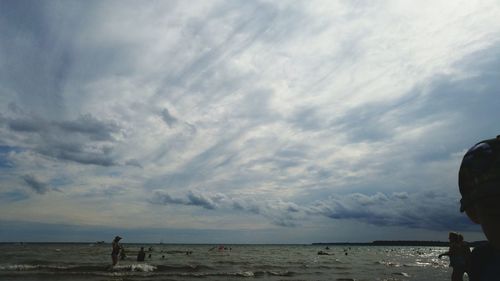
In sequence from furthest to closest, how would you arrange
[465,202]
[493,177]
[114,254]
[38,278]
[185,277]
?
[114,254] → [185,277] → [38,278] → [465,202] → [493,177]

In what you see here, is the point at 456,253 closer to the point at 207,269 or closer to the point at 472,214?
the point at 472,214

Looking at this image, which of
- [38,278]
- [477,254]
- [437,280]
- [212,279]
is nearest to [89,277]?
[38,278]

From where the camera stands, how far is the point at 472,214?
1637 millimetres

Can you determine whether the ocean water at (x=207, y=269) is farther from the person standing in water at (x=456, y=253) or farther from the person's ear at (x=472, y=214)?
the person's ear at (x=472, y=214)

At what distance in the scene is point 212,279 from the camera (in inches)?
973

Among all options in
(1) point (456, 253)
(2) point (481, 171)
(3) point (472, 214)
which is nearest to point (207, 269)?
(1) point (456, 253)

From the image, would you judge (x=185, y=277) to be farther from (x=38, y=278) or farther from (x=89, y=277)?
(x=38, y=278)

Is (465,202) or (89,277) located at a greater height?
(465,202)

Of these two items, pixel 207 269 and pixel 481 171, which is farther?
pixel 207 269

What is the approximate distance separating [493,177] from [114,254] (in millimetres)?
32379

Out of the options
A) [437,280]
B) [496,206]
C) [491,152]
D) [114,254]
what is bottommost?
[437,280]

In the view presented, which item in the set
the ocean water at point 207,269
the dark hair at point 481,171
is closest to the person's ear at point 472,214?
the dark hair at point 481,171

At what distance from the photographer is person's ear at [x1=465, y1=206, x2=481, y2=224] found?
62.7 inches

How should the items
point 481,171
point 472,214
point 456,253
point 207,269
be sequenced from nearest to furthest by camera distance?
point 481,171 → point 472,214 → point 456,253 → point 207,269
